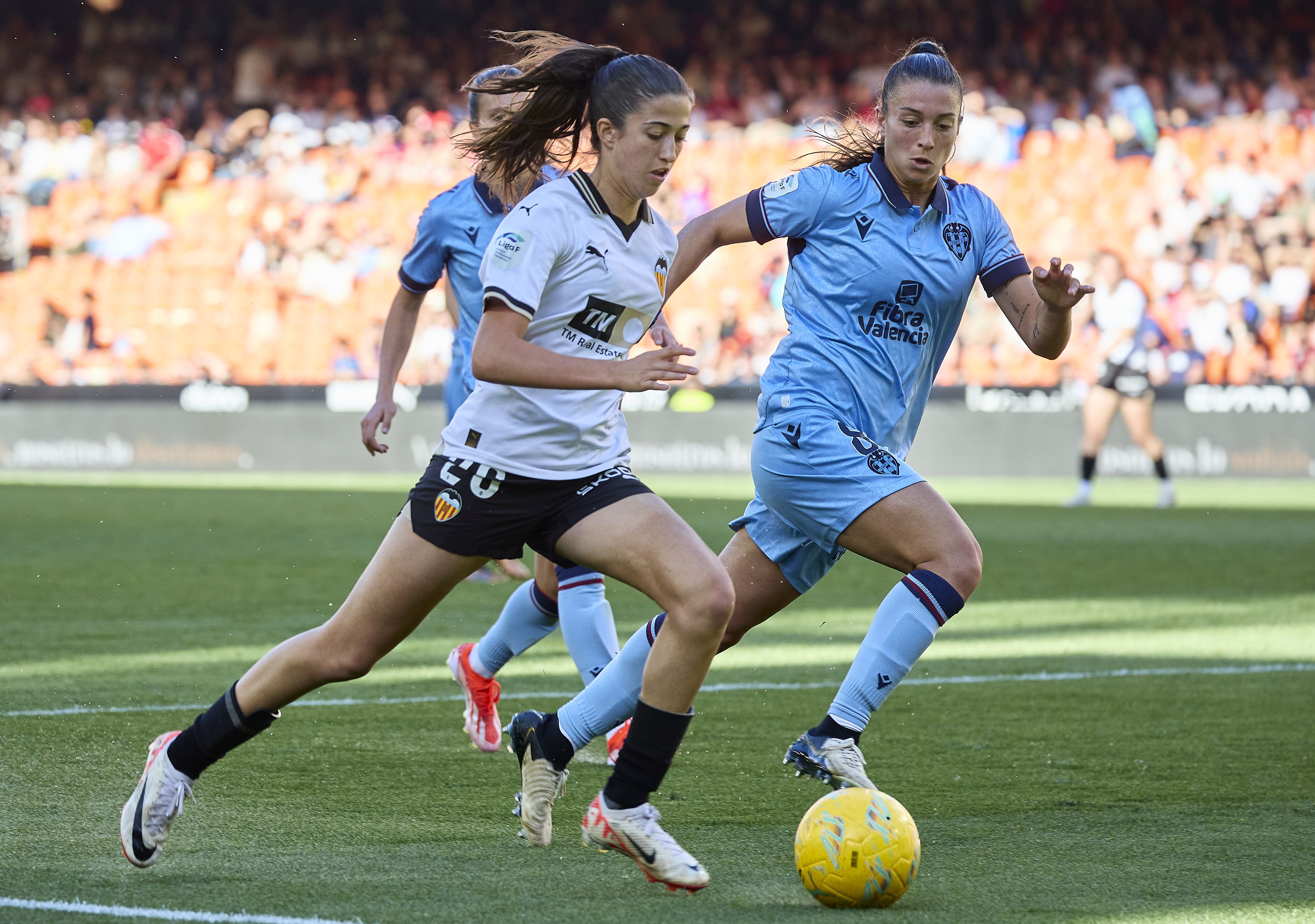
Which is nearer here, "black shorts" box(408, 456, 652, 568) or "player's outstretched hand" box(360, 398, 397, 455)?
"black shorts" box(408, 456, 652, 568)

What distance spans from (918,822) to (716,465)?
48.1ft

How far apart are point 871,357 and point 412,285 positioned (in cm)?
208

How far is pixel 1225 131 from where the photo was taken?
21.8 meters

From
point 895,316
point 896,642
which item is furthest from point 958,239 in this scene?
point 896,642

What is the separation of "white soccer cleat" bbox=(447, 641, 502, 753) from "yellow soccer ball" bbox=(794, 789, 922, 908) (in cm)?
191

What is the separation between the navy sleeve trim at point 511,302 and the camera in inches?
148

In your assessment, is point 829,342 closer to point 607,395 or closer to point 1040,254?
point 607,395

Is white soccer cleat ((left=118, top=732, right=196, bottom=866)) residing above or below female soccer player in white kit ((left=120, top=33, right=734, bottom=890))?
below

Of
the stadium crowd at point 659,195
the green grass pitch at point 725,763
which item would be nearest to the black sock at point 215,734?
the green grass pitch at point 725,763

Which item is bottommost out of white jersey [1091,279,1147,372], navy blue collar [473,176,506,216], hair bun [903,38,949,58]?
white jersey [1091,279,1147,372]

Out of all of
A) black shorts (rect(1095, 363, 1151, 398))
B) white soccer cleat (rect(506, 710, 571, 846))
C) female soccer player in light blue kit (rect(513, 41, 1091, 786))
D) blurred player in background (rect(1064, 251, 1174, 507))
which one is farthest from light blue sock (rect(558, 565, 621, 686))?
black shorts (rect(1095, 363, 1151, 398))

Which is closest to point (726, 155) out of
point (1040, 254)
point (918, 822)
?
point (1040, 254)

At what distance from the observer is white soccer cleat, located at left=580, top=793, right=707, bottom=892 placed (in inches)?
146

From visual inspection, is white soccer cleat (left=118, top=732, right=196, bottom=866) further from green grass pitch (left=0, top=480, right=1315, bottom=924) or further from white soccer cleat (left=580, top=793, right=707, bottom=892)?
white soccer cleat (left=580, top=793, right=707, bottom=892)
